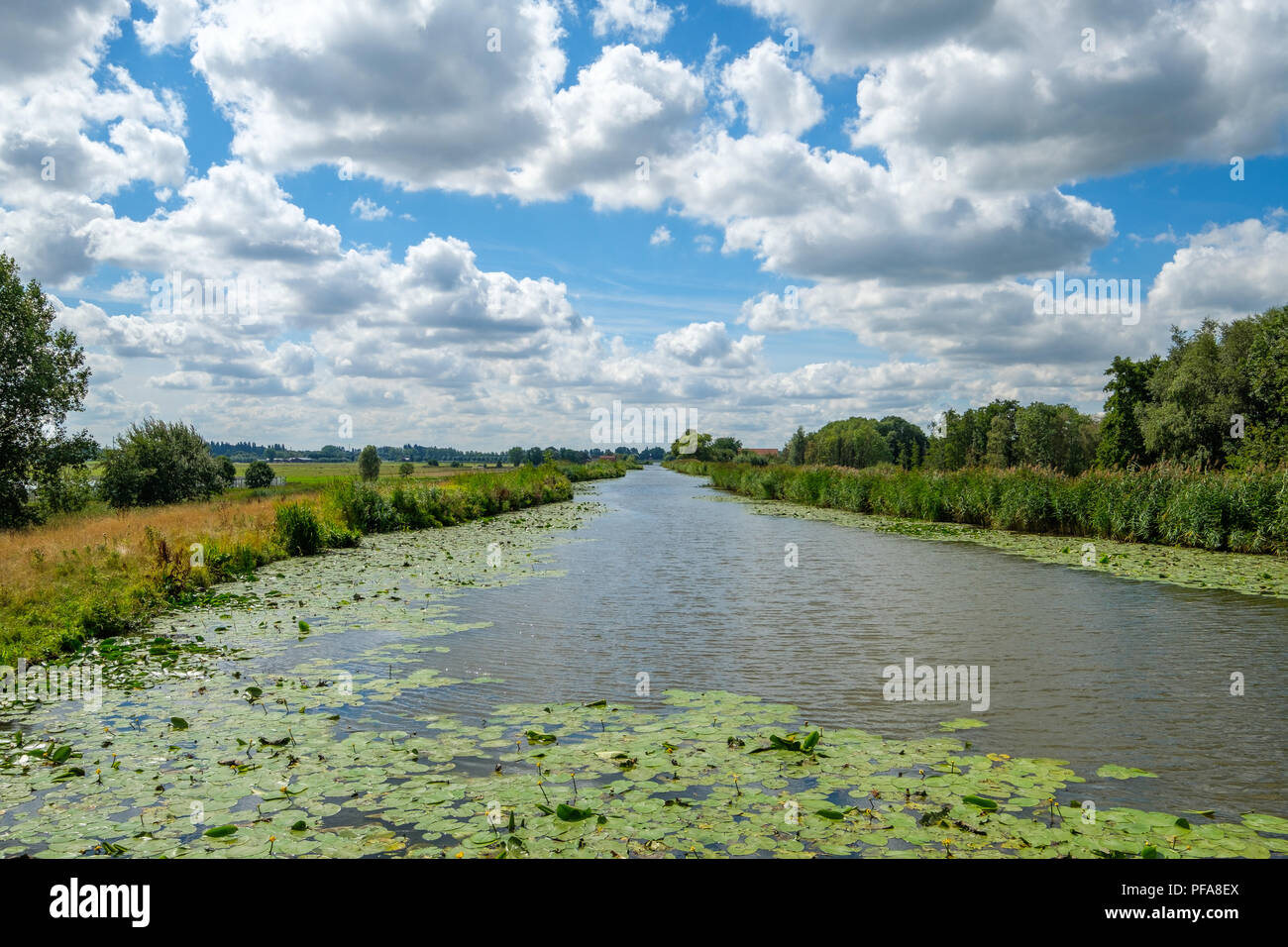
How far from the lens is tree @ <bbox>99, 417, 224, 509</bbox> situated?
3048cm

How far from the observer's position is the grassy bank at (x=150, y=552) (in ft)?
39.5

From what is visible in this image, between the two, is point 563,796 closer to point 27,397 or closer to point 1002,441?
point 27,397

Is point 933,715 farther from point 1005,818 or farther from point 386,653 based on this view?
point 386,653

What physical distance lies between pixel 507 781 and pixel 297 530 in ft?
63.5

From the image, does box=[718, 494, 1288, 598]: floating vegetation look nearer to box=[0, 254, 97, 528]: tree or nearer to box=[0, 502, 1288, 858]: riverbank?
box=[0, 502, 1288, 858]: riverbank

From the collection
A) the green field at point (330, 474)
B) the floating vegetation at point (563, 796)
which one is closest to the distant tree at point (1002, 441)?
the green field at point (330, 474)

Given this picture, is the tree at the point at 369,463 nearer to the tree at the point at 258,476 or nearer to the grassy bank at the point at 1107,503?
the tree at the point at 258,476

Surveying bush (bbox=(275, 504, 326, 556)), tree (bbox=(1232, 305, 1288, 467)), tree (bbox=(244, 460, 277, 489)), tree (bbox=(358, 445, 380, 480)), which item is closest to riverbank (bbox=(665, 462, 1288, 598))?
tree (bbox=(1232, 305, 1288, 467))

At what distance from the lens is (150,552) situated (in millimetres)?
15891

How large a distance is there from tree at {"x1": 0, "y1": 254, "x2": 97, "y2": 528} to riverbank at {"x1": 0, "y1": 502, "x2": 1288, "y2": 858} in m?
22.7

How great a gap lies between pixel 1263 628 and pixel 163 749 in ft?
52.8

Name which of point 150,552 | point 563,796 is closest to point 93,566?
point 150,552

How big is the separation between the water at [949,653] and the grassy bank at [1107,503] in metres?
6.73
